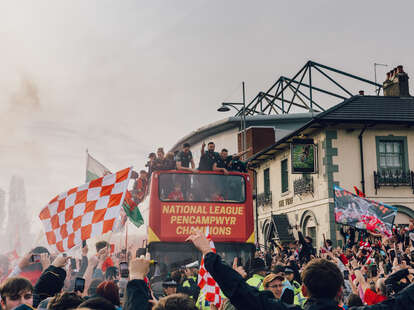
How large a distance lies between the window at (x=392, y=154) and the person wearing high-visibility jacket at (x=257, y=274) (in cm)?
1592

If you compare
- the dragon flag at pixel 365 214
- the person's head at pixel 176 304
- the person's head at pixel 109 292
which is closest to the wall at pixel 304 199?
the dragon flag at pixel 365 214

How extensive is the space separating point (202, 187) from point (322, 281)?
9.18m

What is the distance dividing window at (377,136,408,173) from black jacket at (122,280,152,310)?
19.3 m

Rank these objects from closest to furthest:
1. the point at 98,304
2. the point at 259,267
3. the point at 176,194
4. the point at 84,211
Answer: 1. the point at 98,304
2. the point at 259,267
3. the point at 84,211
4. the point at 176,194

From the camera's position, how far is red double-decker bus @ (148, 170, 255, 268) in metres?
11.4

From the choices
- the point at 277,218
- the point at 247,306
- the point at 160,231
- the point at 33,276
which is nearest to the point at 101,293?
the point at 247,306

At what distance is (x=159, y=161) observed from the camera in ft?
40.7

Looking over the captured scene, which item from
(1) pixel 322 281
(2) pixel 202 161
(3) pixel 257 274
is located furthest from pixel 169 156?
(1) pixel 322 281

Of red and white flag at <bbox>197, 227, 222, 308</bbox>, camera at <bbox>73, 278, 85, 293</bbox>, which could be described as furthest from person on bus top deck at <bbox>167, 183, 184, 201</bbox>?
camera at <bbox>73, 278, 85, 293</bbox>

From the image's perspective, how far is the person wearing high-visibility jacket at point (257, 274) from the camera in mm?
6461

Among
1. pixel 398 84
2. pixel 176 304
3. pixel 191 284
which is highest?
pixel 398 84

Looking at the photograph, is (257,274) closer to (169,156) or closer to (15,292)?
(15,292)

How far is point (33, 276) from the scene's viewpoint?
26.6ft

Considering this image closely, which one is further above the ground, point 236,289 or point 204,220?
point 204,220
